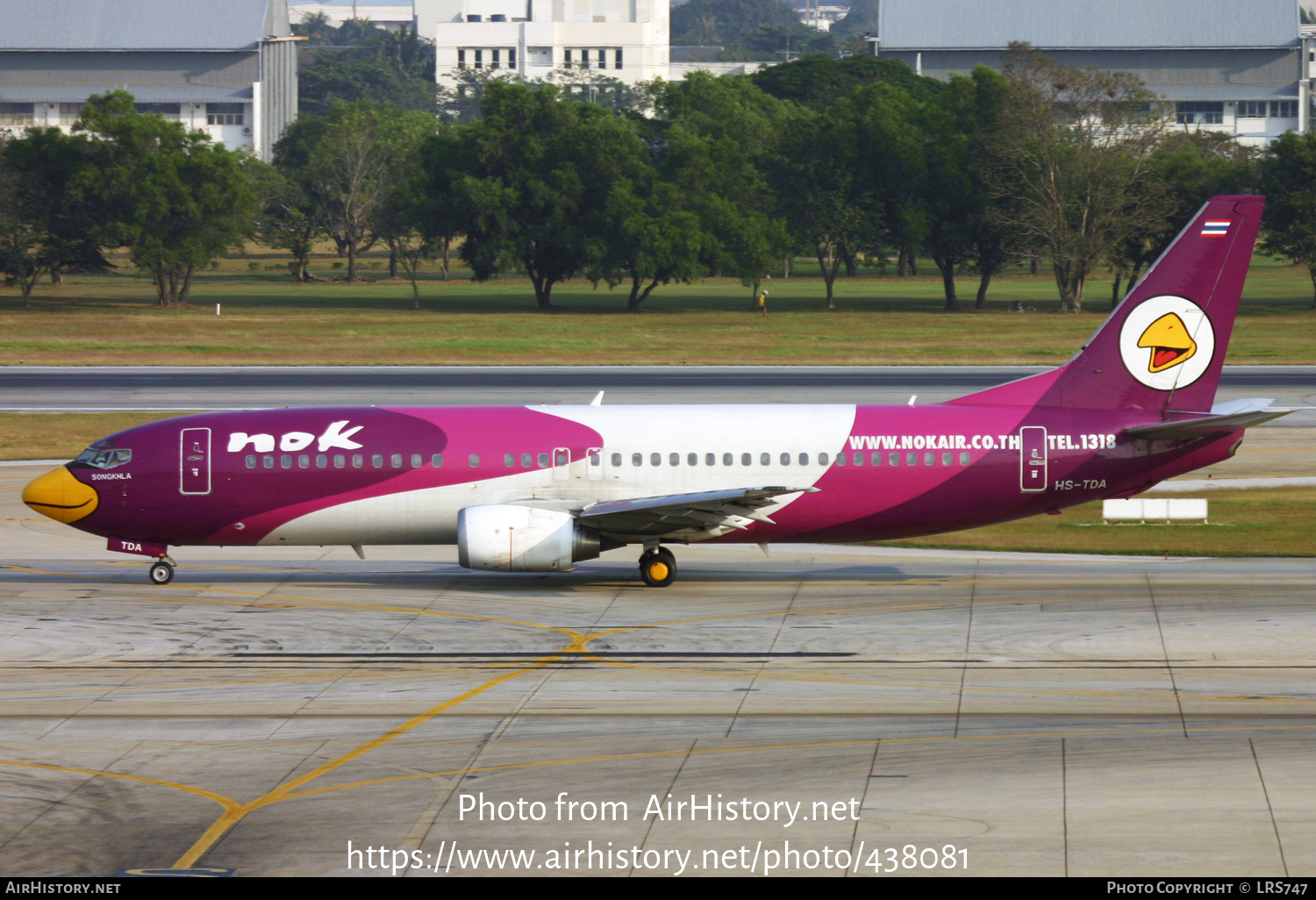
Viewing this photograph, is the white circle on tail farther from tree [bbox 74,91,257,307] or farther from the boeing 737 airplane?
tree [bbox 74,91,257,307]

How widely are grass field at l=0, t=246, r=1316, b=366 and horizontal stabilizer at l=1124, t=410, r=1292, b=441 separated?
150ft

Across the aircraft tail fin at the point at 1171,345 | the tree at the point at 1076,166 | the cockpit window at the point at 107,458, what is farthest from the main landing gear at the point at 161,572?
the tree at the point at 1076,166

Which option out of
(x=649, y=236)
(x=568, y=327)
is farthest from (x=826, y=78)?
(x=568, y=327)

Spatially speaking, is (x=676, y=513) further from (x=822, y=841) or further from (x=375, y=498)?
(x=822, y=841)

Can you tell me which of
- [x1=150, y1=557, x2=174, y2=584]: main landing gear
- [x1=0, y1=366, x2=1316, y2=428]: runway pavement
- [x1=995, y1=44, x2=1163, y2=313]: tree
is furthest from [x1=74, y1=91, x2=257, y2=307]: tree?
[x1=150, y1=557, x2=174, y2=584]: main landing gear

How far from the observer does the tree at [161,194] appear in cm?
11038

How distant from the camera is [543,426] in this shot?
3366 cm

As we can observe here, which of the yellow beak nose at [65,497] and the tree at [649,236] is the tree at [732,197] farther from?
the yellow beak nose at [65,497]

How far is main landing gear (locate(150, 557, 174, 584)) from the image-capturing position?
34125 mm

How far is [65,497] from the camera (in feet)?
109

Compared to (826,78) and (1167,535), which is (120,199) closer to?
(826,78)

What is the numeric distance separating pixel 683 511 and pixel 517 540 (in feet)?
12.2

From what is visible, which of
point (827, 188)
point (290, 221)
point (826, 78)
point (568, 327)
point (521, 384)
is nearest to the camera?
point (521, 384)

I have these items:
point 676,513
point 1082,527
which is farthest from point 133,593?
point 1082,527
